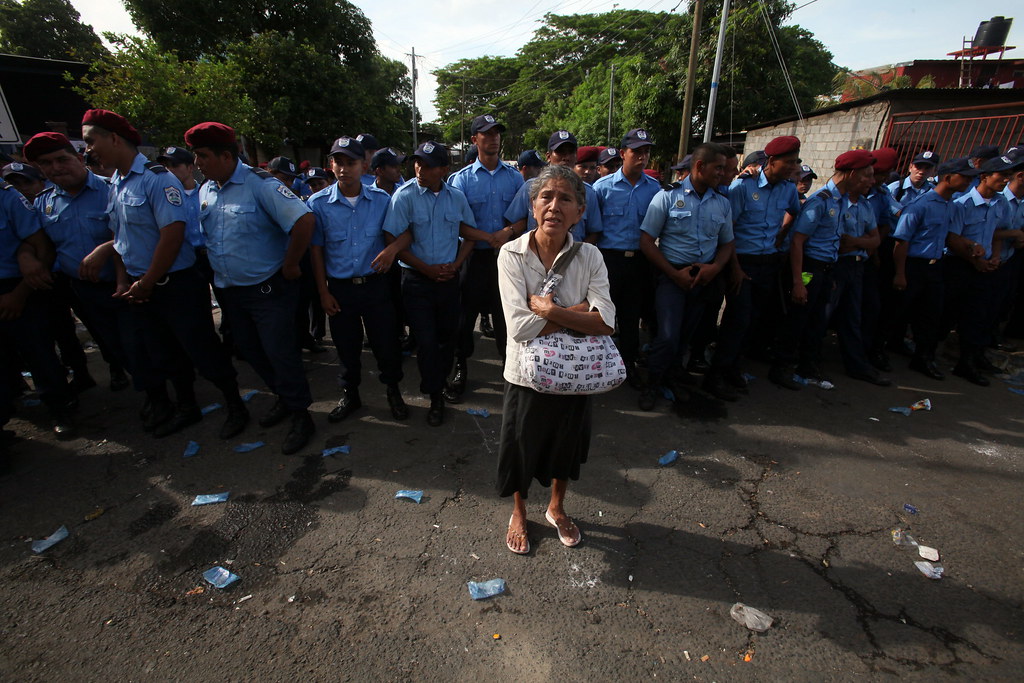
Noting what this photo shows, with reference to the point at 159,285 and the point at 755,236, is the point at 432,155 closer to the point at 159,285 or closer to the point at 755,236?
the point at 159,285

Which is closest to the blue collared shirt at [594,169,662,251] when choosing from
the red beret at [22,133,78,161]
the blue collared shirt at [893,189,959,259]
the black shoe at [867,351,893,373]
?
the blue collared shirt at [893,189,959,259]

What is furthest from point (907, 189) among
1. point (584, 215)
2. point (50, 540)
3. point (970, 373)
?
point (50, 540)

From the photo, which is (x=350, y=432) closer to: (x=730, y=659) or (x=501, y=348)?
(x=501, y=348)

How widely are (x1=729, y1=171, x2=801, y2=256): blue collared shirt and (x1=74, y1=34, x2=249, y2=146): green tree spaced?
1244 centimetres

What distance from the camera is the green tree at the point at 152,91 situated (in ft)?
34.9

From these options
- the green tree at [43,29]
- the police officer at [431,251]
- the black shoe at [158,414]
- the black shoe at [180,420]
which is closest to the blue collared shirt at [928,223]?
the police officer at [431,251]

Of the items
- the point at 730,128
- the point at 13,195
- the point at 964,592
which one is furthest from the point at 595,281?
the point at 730,128

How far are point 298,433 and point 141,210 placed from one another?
5.86ft

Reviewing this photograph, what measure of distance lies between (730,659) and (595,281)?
1.62 meters

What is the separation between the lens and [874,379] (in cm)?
465

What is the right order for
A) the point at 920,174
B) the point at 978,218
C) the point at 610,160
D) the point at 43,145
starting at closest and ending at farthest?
the point at 43,145 < the point at 978,218 < the point at 610,160 < the point at 920,174

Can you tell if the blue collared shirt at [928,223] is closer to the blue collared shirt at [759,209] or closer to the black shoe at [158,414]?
the blue collared shirt at [759,209]

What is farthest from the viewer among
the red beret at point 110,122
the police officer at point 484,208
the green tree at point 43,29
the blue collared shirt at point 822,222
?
the green tree at point 43,29

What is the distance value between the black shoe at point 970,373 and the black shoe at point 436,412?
5067 millimetres
